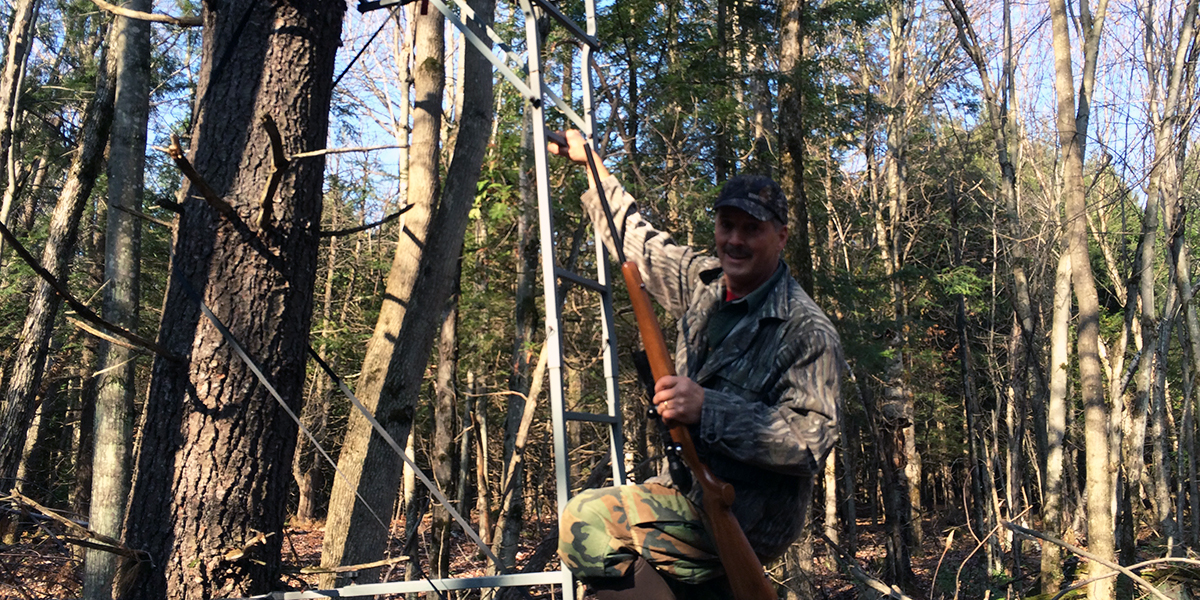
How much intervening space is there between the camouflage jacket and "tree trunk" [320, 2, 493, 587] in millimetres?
2954

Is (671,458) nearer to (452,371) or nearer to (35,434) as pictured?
(452,371)

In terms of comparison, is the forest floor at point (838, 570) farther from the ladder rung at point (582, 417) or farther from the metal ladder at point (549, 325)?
the ladder rung at point (582, 417)

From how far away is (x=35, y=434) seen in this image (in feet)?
64.2

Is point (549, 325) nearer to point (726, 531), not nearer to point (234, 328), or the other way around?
point (726, 531)

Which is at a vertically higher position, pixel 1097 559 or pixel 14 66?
pixel 14 66

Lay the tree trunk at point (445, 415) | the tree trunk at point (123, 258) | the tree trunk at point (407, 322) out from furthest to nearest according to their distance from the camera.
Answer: the tree trunk at point (445, 415), the tree trunk at point (123, 258), the tree trunk at point (407, 322)

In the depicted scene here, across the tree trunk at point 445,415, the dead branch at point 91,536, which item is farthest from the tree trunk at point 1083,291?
the dead branch at point 91,536

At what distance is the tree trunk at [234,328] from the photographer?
108 inches

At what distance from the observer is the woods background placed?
9.39ft

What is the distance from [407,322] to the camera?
5.41m

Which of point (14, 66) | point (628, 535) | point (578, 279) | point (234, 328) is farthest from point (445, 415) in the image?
point (628, 535)

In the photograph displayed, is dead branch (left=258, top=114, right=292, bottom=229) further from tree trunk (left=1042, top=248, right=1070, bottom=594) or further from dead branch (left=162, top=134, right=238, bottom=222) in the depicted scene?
tree trunk (left=1042, top=248, right=1070, bottom=594)

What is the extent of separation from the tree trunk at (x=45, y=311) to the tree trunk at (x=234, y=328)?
8.30 metres

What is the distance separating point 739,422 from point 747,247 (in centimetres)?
64
